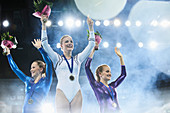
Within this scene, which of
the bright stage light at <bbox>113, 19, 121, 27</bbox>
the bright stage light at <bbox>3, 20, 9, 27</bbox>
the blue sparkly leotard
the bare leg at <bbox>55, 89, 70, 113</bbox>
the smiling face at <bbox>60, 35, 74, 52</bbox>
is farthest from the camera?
the bright stage light at <bbox>113, 19, 121, 27</bbox>

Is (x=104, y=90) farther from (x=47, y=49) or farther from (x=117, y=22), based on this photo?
(x=117, y=22)

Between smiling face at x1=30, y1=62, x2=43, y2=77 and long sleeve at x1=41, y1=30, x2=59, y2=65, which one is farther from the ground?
long sleeve at x1=41, y1=30, x2=59, y2=65

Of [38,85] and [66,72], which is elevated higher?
[66,72]

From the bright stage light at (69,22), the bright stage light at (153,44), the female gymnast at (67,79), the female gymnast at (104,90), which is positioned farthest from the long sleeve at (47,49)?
the bright stage light at (153,44)

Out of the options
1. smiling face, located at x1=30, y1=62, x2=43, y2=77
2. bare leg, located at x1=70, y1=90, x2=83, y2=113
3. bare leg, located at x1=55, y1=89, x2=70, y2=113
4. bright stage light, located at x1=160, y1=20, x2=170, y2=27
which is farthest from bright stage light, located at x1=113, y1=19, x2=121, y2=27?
bare leg, located at x1=55, y1=89, x2=70, y2=113

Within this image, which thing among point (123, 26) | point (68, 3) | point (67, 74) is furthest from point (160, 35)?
point (67, 74)

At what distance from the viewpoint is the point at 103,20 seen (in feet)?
15.0

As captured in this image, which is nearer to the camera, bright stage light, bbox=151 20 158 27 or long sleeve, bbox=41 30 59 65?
long sleeve, bbox=41 30 59 65

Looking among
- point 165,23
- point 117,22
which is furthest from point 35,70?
point 165,23

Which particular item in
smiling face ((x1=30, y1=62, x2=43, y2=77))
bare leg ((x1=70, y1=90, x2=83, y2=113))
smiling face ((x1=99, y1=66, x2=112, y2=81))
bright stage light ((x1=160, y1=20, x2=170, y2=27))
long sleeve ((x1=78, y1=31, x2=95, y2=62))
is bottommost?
bare leg ((x1=70, y1=90, x2=83, y2=113))

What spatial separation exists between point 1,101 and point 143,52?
3.48 metres

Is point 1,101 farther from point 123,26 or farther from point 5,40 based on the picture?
point 123,26

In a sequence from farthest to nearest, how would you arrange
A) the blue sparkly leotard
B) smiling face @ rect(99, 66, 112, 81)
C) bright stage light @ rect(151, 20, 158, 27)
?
bright stage light @ rect(151, 20, 158, 27)
smiling face @ rect(99, 66, 112, 81)
the blue sparkly leotard

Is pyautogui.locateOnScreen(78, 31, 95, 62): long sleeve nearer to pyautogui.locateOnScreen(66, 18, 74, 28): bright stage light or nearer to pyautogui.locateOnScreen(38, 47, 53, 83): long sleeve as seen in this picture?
pyautogui.locateOnScreen(38, 47, 53, 83): long sleeve
